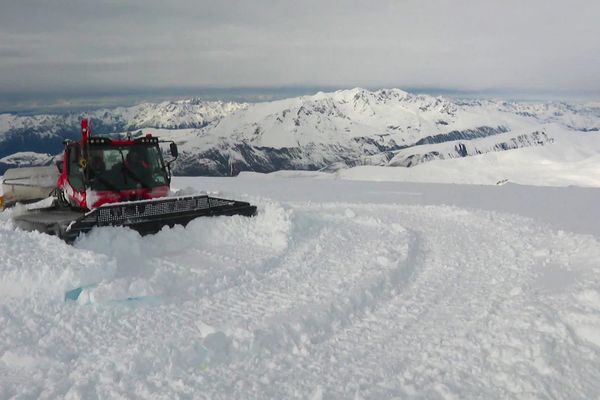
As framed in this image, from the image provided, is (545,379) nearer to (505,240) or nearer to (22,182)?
(505,240)

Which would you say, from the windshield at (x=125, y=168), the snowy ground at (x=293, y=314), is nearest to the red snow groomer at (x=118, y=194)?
the windshield at (x=125, y=168)

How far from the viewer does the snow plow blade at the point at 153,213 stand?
30.0 ft

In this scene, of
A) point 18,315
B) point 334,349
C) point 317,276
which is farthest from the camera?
point 317,276

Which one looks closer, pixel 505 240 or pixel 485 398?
pixel 485 398

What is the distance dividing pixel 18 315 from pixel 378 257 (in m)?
5.87

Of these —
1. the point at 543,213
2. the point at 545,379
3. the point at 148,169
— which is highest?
the point at 148,169

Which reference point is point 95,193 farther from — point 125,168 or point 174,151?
point 174,151

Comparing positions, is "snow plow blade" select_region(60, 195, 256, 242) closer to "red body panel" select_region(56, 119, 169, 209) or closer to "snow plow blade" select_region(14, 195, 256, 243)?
"snow plow blade" select_region(14, 195, 256, 243)

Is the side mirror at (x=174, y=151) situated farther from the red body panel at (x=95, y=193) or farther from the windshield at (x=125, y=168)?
the red body panel at (x=95, y=193)

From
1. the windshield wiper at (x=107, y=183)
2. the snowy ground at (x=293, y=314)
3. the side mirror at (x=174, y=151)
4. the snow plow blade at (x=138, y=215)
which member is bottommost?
the snowy ground at (x=293, y=314)

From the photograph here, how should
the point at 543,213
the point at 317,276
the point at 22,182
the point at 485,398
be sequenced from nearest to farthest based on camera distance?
the point at 485,398 < the point at 317,276 < the point at 22,182 < the point at 543,213

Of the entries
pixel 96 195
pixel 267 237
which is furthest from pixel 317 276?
pixel 96 195

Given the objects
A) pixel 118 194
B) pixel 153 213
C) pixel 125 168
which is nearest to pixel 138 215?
pixel 153 213

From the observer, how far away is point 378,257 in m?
9.45
